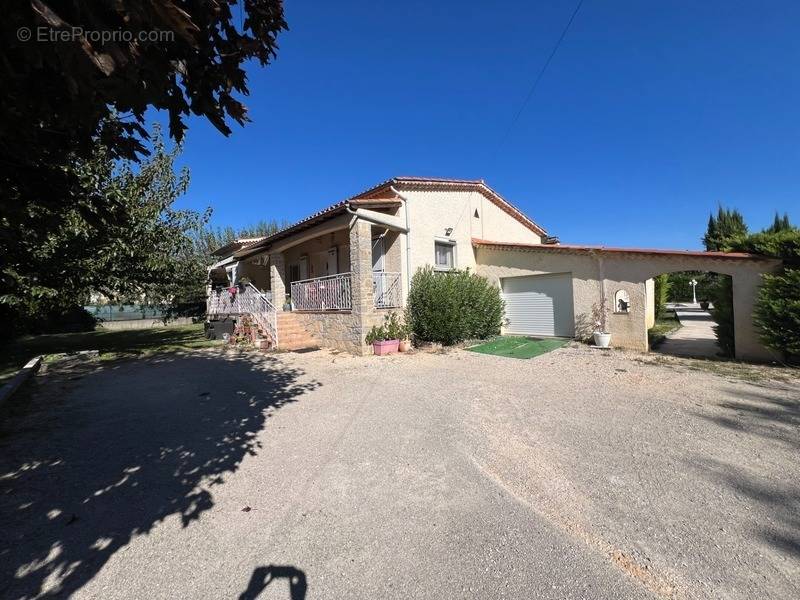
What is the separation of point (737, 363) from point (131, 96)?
440 inches

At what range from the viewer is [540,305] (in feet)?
42.5

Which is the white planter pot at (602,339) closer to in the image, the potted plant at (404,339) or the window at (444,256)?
the window at (444,256)

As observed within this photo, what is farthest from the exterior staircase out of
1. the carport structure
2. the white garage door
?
the white garage door

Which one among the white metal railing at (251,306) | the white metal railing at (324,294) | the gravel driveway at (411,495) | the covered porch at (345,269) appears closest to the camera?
the gravel driveway at (411,495)

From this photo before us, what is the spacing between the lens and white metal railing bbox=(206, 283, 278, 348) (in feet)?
43.0

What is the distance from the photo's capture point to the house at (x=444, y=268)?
33.3 feet

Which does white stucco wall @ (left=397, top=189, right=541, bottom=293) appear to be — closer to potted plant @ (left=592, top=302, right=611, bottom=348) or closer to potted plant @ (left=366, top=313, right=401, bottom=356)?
potted plant @ (left=366, top=313, right=401, bottom=356)

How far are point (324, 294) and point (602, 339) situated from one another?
8.66 metres

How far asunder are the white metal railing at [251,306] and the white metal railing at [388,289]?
12.5 ft

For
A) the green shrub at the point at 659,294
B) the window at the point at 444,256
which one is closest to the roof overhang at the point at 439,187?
the window at the point at 444,256

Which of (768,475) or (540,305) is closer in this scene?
(768,475)

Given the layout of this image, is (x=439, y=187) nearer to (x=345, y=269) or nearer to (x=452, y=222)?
(x=452, y=222)

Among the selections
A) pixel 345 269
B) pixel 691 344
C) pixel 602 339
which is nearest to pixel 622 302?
pixel 602 339

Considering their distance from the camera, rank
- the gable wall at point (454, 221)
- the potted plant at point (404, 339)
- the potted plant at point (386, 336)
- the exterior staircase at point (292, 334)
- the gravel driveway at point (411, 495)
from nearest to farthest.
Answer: the gravel driveway at point (411, 495) → the potted plant at point (386, 336) → the potted plant at point (404, 339) → the gable wall at point (454, 221) → the exterior staircase at point (292, 334)
